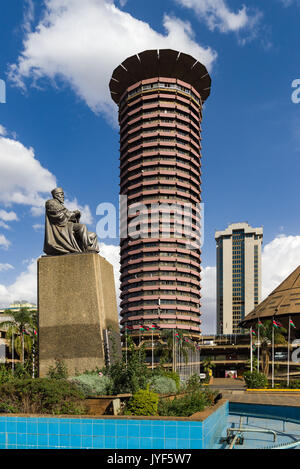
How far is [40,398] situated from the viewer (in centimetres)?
1432

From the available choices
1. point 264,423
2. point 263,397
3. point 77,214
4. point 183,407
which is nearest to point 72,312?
point 77,214

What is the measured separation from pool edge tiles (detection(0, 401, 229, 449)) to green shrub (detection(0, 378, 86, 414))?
73.5 inches

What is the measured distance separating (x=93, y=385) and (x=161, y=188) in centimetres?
10120

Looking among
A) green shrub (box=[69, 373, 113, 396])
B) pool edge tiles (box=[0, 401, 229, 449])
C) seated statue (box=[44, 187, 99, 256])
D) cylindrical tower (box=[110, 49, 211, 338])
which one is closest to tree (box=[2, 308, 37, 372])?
seated statue (box=[44, 187, 99, 256])

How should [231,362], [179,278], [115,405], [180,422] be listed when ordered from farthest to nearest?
[179,278] < [231,362] < [115,405] < [180,422]

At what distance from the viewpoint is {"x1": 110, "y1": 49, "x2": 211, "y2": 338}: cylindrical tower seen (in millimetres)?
112188

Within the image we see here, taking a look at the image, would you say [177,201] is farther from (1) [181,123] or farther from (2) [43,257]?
(2) [43,257]

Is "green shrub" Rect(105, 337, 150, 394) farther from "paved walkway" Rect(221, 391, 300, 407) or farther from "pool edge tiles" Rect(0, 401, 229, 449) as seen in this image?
"paved walkway" Rect(221, 391, 300, 407)

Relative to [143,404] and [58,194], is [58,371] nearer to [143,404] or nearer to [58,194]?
[143,404]

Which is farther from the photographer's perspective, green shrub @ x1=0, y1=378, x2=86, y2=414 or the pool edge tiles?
green shrub @ x1=0, y1=378, x2=86, y2=414

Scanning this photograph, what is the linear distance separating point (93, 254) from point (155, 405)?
28.7 ft

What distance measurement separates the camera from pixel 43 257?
21.3m

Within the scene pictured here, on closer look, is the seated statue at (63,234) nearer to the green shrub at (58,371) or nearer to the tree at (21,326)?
the green shrub at (58,371)

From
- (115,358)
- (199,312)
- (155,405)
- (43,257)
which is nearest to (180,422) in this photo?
(155,405)
